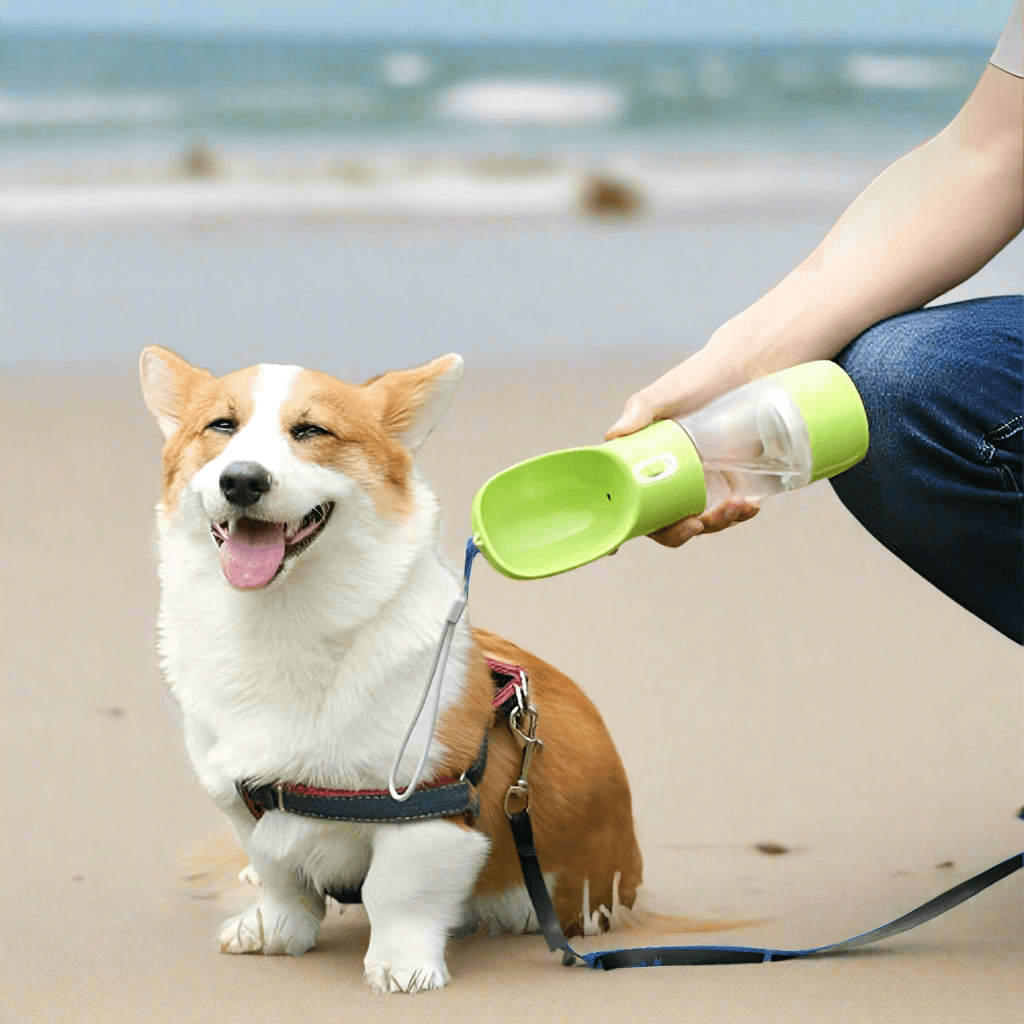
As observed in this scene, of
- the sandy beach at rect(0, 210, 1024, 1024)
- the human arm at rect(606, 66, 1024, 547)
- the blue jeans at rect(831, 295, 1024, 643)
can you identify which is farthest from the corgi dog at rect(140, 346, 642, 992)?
the blue jeans at rect(831, 295, 1024, 643)

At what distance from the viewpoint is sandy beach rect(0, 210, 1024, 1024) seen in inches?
69.9

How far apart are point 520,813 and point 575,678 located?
1.12 m

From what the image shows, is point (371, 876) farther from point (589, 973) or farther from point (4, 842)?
point (4, 842)

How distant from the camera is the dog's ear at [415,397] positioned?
1.86 m

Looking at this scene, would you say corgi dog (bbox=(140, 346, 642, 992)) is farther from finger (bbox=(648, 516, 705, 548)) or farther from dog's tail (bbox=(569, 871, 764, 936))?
finger (bbox=(648, 516, 705, 548))

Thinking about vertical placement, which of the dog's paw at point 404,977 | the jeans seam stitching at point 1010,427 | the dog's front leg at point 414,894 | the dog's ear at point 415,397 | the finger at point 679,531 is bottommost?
the dog's paw at point 404,977

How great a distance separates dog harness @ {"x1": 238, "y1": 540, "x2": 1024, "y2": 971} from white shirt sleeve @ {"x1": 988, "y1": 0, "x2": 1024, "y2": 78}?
3.18 feet

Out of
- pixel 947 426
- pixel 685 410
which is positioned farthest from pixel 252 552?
pixel 947 426

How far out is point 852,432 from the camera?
68.3 inches

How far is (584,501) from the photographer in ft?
5.50

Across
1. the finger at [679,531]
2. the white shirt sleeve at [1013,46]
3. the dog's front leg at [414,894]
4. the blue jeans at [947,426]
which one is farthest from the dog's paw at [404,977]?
the white shirt sleeve at [1013,46]

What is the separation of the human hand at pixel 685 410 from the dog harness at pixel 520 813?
0.84 feet

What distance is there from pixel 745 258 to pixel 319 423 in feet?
16.0

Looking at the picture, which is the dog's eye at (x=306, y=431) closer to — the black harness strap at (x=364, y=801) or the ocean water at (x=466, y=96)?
the black harness strap at (x=364, y=801)
